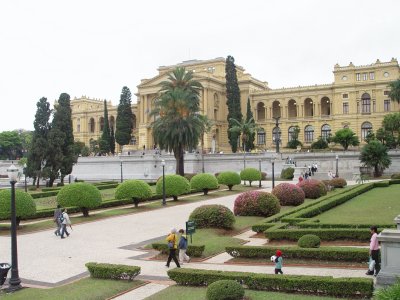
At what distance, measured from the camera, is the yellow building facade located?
83.8m

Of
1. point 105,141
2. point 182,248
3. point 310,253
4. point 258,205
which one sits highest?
point 105,141

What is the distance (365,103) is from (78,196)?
6726 cm

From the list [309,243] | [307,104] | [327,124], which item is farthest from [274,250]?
[307,104]

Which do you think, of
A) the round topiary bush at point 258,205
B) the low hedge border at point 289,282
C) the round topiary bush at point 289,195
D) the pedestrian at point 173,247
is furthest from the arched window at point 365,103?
the low hedge border at point 289,282

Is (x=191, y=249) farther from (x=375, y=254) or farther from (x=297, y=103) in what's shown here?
(x=297, y=103)

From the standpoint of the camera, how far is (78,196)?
28906mm

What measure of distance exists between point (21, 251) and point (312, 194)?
22.3 metres

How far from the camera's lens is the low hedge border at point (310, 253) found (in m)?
15.1

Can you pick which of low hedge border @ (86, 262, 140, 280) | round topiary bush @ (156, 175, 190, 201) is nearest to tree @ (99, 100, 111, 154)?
round topiary bush @ (156, 175, 190, 201)

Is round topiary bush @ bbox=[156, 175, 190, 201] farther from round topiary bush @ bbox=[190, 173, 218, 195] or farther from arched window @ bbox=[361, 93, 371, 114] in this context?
arched window @ bbox=[361, 93, 371, 114]

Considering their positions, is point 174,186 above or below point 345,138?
below

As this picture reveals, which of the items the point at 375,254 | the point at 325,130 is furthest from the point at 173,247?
the point at 325,130

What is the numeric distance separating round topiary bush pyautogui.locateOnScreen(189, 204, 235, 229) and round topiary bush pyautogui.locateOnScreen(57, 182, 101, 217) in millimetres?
8702

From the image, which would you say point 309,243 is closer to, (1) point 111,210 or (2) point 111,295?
(2) point 111,295
